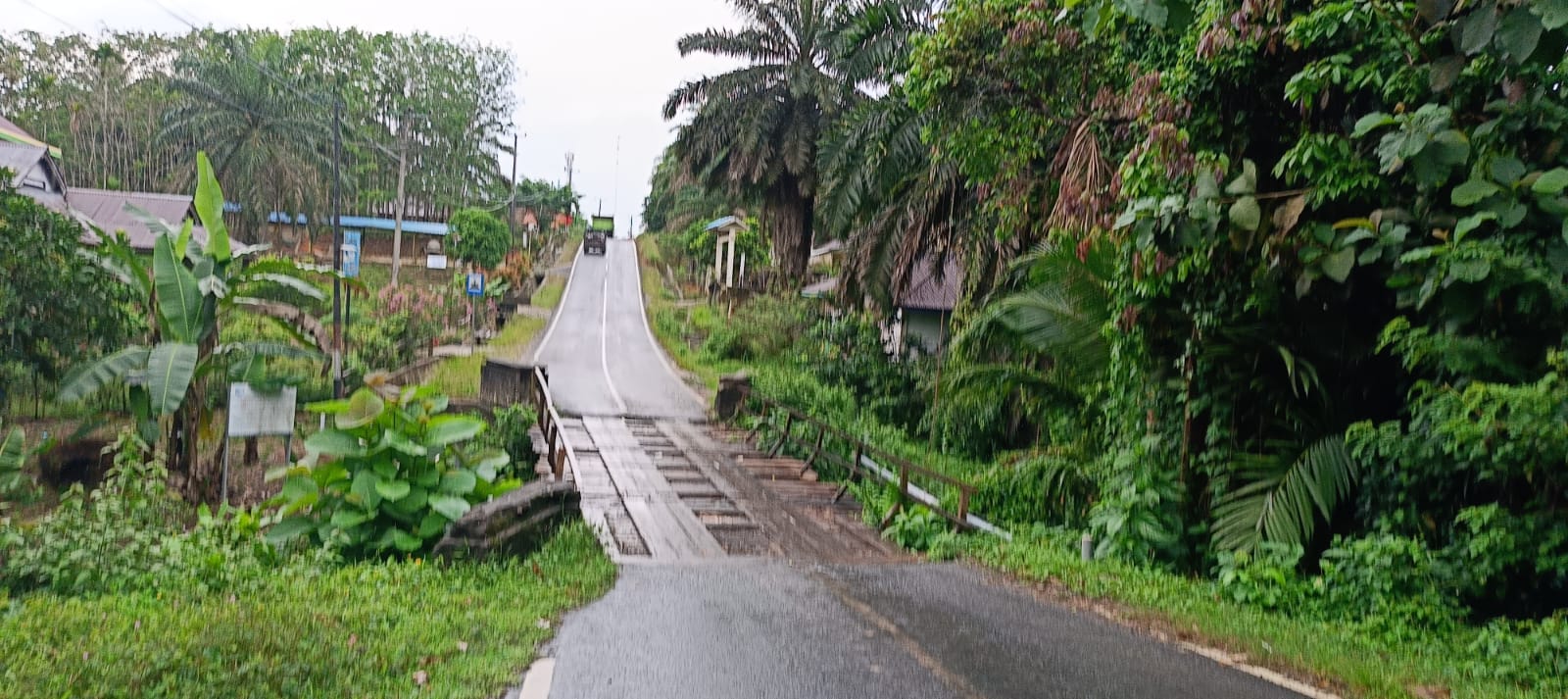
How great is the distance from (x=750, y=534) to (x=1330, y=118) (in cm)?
718

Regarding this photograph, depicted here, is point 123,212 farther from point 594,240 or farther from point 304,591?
point 594,240

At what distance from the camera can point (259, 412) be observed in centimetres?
1291

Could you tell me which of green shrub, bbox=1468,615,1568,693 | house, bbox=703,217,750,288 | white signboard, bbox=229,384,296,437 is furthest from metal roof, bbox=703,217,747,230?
green shrub, bbox=1468,615,1568,693

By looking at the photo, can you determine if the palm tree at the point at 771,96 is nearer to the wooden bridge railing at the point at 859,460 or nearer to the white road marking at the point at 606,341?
the white road marking at the point at 606,341

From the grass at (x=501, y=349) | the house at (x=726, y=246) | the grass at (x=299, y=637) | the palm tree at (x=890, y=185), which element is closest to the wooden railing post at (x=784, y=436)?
the palm tree at (x=890, y=185)

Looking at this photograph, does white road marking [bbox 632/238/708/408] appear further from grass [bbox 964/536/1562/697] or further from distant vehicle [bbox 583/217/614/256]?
grass [bbox 964/536/1562/697]

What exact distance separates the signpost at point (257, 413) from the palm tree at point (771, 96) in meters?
16.6

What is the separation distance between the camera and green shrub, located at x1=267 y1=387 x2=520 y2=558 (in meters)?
8.90

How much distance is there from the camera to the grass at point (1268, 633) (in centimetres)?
596

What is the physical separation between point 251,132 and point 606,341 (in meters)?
22.1

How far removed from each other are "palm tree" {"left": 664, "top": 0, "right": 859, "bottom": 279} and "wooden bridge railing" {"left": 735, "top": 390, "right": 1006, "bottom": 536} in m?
8.58

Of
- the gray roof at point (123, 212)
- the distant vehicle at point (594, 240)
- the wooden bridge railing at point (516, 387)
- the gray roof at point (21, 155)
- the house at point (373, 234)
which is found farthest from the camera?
the distant vehicle at point (594, 240)

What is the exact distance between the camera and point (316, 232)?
206 ft

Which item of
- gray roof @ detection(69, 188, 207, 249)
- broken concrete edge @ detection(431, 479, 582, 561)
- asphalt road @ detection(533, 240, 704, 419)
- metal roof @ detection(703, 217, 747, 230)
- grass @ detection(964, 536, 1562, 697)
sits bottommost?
asphalt road @ detection(533, 240, 704, 419)
